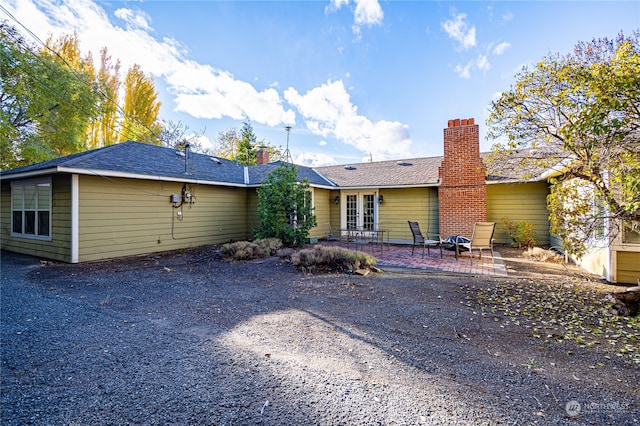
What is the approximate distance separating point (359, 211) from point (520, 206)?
5657 millimetres

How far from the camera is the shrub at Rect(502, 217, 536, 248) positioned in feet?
31.6

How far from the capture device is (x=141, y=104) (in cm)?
2194

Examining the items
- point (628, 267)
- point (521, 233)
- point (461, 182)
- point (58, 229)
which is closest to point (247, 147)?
point (58, 229)

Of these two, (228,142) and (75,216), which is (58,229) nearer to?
(75,216)

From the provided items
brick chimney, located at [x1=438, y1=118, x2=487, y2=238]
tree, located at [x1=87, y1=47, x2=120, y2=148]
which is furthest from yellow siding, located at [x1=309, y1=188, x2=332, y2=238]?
tree, located at [x1=87, y1=47, x2=120, y2=148]

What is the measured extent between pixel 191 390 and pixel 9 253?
10.6 m

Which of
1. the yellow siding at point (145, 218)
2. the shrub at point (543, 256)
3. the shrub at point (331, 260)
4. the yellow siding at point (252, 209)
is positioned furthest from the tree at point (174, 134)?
the shrub at point (543, 256)

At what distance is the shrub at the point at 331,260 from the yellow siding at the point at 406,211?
204 inches

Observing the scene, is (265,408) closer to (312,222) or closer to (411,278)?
(411,278)

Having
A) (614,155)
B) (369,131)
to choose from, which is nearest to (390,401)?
(614,155)

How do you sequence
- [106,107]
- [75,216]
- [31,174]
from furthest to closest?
1. [106,107]
2. [31,174]
3. [75,216]

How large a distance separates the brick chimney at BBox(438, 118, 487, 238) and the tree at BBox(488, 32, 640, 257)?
16.8ft

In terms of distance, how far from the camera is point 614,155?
12.1 ft

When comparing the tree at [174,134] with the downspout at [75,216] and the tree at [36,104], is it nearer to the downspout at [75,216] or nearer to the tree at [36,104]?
the tree at [36,104]
